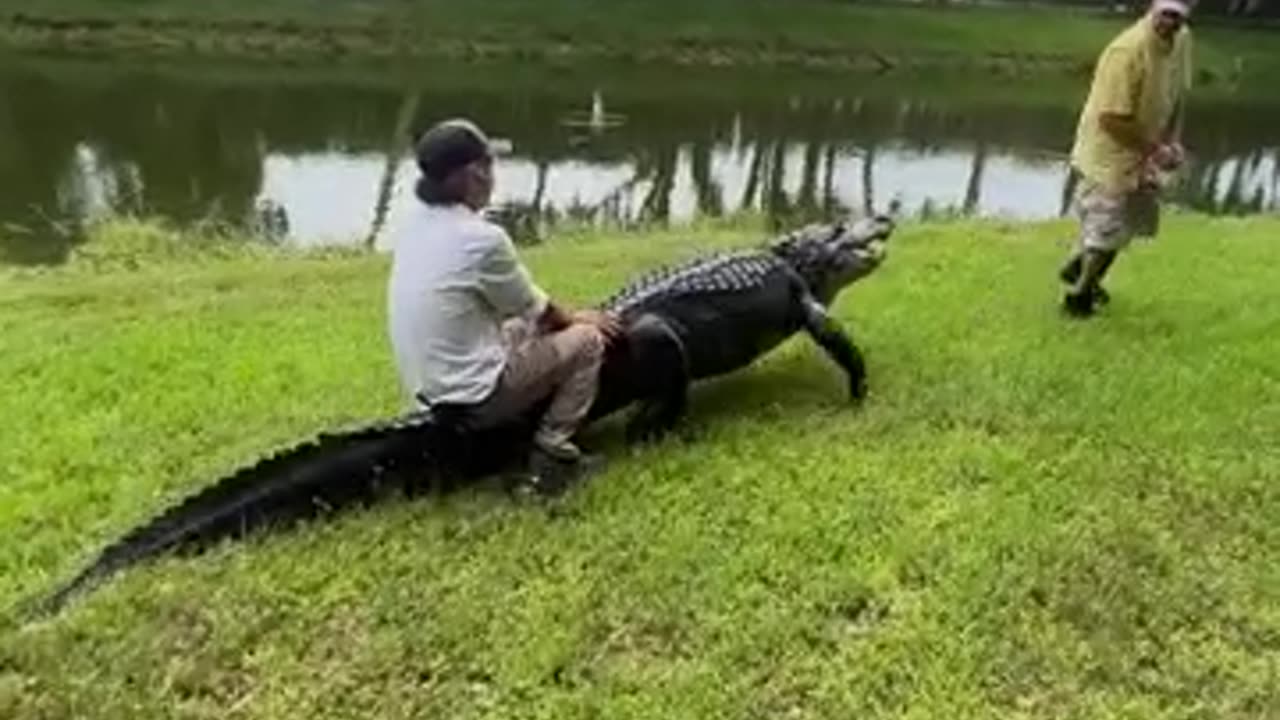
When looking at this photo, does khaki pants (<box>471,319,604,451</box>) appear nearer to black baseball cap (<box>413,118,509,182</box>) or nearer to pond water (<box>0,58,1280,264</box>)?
black baseball cap (<box>413,118,509,182</box>)

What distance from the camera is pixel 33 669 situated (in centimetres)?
475

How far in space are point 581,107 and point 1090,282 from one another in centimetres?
1832

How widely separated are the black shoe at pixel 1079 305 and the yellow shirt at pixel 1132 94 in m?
0.63

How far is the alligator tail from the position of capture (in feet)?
17.4

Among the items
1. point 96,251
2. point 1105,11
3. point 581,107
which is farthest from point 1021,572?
point 1105,11

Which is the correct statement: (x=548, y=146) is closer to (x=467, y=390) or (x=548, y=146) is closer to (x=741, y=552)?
(x=467, y=390)

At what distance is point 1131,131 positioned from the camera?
7.80m

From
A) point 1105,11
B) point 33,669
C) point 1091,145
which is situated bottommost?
point 1105,11

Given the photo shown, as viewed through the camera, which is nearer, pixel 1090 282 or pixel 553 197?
pixel 1090 282

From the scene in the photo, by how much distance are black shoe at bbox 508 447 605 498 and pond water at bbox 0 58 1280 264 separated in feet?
30.9

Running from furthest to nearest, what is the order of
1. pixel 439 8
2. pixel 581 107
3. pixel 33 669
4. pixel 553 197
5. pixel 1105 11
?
pixel 1105 11, pixel 439 8, pixel 581 107, pixel 553 197, pixel 33 669

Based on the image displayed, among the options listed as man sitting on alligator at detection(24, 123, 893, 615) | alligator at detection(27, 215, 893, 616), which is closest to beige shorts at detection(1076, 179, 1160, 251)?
alligator at detection(27, 215, 893, 616)

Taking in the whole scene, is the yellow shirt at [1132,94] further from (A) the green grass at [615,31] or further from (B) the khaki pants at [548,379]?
(A) the green grass at [615,31]

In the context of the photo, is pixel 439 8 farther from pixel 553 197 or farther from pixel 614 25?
pixel 553 197
